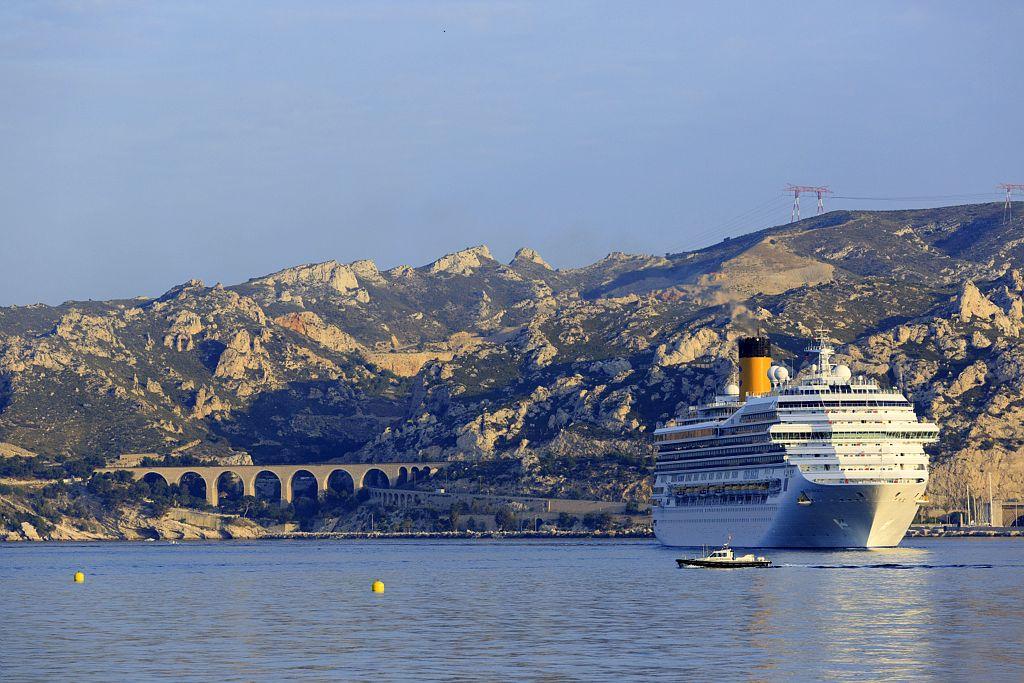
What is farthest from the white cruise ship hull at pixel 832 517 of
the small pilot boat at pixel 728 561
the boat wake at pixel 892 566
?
the small pilot boat at pixel 728 561

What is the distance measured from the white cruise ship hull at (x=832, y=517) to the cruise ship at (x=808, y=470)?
0.09m

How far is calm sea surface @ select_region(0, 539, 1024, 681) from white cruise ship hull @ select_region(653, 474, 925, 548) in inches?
504

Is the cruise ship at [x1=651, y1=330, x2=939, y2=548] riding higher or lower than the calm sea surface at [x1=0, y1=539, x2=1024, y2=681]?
higher

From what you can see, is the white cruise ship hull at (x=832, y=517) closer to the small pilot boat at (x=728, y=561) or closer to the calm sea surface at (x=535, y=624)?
the calm sea surface at (x=535, y=624)

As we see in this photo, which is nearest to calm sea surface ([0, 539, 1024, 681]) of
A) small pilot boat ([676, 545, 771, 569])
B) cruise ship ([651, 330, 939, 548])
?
small pilot boat ([676, 545, 771, 569])

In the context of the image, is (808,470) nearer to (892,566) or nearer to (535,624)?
(892,566)

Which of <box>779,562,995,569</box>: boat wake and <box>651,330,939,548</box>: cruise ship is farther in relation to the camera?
<box>651,330,939,548</box>: cruise ship

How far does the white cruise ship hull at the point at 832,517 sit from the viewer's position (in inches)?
6132

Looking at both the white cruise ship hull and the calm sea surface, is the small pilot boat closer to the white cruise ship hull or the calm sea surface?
the calm sea surface

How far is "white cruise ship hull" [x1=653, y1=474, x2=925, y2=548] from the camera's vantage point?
156 metres

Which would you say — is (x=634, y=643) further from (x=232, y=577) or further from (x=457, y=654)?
(x=232, y=577)

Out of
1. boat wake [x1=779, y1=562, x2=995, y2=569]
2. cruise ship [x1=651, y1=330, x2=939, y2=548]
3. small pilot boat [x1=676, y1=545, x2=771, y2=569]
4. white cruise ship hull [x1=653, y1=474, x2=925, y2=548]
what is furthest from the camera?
cruise ship [x1=651, y1=330, x2=939, y2=548]

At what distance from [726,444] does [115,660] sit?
114 m

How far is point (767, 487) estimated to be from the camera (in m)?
164
